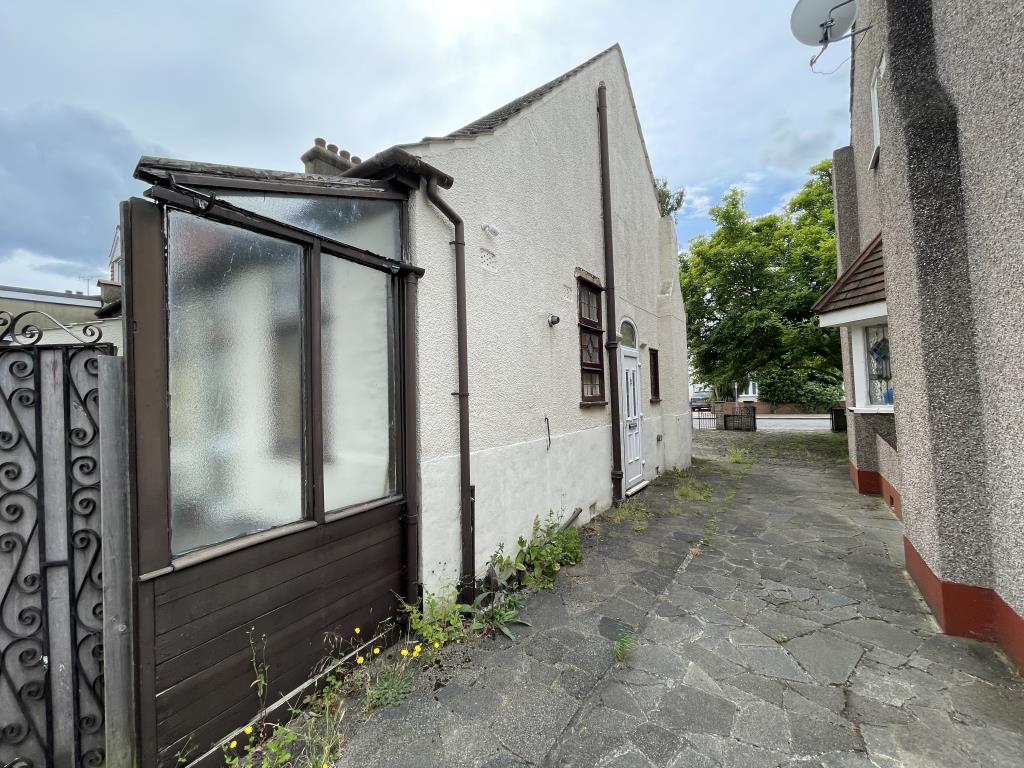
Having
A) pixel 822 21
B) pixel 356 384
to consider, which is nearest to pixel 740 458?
pixel 822 21

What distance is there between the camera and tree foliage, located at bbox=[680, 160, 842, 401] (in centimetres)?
1245

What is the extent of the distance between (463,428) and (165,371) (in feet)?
7.23

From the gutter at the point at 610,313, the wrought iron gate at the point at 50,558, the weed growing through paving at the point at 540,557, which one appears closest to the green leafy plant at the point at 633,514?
the gutter at the point at 610,313

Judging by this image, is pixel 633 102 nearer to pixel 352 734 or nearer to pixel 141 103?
pixel 141 103

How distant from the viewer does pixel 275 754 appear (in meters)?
2.25

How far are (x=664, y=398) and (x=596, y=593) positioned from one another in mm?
6715

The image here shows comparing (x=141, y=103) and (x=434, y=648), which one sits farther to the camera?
(x=141, y=103)

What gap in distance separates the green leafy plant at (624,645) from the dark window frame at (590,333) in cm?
339

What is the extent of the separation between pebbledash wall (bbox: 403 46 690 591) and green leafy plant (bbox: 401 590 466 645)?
0.13 meters

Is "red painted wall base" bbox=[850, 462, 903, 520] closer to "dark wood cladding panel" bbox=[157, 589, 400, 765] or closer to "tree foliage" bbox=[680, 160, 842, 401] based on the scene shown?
"tree foliage" bbox=[680, 160, 842, 401]

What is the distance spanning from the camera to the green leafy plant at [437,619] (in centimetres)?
321

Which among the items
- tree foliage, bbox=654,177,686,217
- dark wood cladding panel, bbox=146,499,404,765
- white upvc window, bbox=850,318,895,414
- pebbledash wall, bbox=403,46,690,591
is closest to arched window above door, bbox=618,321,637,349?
pebbledash wall, bbox=403,46,690,591

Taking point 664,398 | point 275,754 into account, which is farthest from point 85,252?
point 664,398

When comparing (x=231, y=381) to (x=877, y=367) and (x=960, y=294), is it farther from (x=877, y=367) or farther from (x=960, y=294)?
(x=877, y=367)
